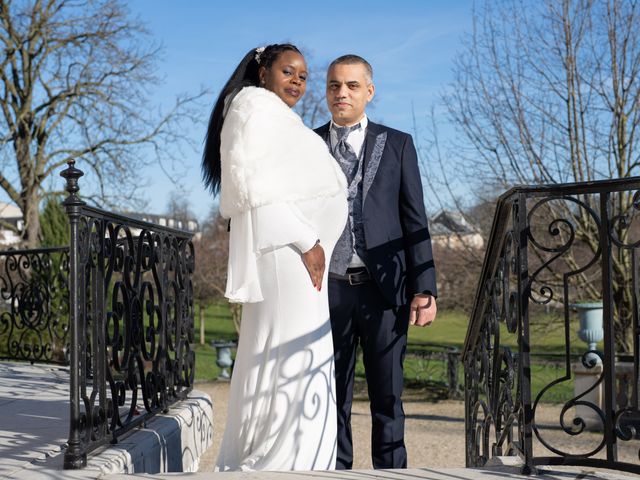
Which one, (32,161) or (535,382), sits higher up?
(32,161)

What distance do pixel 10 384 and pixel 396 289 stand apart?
3.88 m

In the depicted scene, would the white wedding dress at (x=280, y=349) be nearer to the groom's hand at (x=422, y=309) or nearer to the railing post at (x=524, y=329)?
the groom's hand at (x=422, y=309)

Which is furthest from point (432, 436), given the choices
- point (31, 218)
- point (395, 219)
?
point (31, 218)

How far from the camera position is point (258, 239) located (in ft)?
10.2

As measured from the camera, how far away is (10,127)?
1884cm

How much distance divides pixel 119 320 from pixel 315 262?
3.61 feet

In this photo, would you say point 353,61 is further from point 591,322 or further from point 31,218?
point 31,218

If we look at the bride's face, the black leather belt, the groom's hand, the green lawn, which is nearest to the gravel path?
the green lawn

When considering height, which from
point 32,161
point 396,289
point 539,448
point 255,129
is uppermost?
point 32,161

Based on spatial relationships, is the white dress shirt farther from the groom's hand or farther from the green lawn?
the green lawn

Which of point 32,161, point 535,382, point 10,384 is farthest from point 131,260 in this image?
point 535,382

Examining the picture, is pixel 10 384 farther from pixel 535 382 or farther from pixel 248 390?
pixel 535 382

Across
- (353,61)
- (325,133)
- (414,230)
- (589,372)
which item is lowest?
(589,372)

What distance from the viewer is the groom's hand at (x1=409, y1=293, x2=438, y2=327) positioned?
3.52m
